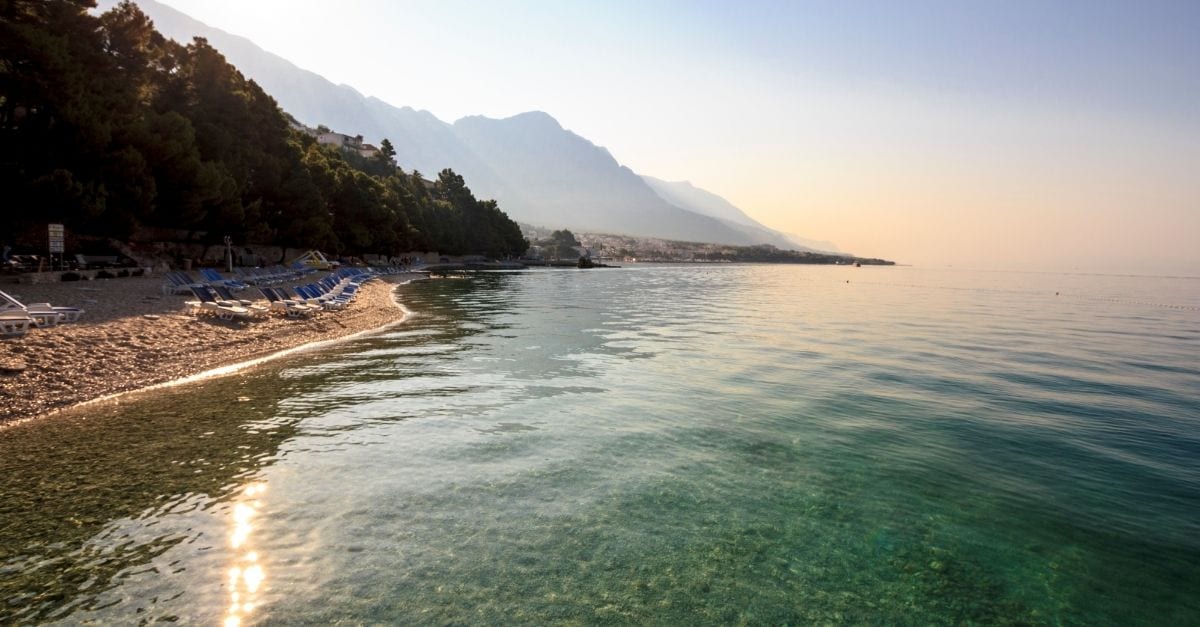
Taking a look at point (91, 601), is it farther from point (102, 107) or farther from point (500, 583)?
point (102, 107)

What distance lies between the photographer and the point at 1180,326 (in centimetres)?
4338

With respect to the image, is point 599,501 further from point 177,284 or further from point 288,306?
point 177,284

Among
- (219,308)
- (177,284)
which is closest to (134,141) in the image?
(177,284)

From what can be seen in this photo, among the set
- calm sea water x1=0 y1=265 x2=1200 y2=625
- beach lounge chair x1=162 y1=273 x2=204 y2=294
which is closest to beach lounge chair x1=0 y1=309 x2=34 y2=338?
calm sea water x1=0 y1=265 x2=1200 y2=625

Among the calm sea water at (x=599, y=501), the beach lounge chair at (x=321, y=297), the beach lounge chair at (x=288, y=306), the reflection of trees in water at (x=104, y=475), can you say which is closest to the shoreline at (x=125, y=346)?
the beach lounge chair at (x=288, y=306)

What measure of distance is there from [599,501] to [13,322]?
18641mm

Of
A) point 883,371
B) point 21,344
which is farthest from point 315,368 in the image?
point 883,371

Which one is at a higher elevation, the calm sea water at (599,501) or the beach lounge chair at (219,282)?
the beach lounge chair at (219,282)

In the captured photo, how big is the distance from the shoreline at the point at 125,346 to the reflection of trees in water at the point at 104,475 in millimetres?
1319

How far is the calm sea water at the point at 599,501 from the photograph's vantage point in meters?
6.55

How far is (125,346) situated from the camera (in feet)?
58.2

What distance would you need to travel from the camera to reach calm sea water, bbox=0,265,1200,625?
21.5 feet

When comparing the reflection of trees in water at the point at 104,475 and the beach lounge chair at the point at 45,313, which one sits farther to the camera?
the beach lounge chair at the point at 45,313

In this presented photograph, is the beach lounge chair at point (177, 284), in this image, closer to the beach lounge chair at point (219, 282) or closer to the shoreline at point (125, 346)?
the shoreline at point (125, 346)
